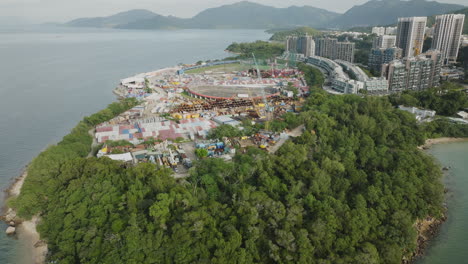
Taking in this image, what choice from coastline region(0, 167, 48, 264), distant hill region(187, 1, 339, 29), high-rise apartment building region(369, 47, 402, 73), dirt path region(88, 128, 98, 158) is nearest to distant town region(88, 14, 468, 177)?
high-rise apartment building region(369, 47, 402, 73)

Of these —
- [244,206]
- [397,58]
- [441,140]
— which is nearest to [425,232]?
[244,206]

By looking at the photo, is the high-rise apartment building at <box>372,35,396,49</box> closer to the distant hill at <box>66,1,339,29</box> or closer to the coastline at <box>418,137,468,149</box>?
the coastline at <box>418,137,468,149</box>

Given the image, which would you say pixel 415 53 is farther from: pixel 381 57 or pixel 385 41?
pixel 381 57

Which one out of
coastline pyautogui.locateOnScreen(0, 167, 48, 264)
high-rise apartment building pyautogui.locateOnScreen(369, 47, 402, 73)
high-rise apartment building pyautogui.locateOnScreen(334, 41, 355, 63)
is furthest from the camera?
high-rise apartment building pyautogui.locateOnScreen(334, 41, 355, 63)

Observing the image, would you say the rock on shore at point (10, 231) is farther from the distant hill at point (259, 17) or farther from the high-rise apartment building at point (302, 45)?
the distant hill at point (259, 17)

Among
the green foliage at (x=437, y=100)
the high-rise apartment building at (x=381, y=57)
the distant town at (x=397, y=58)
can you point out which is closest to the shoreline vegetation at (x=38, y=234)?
the green foliage at (x=437, y=100)
